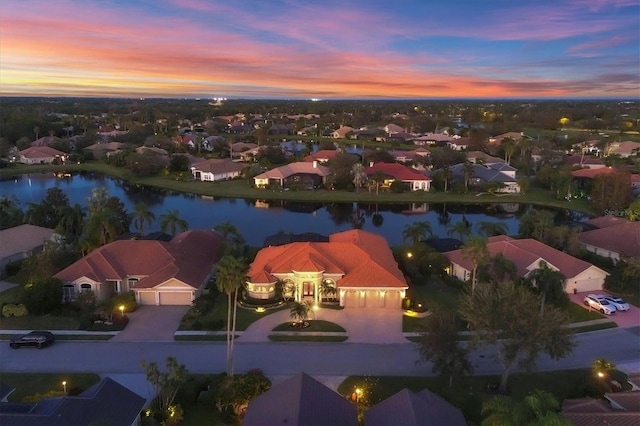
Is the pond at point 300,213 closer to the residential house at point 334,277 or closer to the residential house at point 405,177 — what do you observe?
the residential house at point 405,177

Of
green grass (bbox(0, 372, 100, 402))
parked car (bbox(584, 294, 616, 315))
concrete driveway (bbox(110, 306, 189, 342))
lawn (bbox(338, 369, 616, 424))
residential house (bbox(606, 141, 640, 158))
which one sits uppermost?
residential house (bbox(606, 141, 640, 158))

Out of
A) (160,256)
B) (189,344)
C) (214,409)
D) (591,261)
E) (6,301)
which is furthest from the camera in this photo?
(591,261)

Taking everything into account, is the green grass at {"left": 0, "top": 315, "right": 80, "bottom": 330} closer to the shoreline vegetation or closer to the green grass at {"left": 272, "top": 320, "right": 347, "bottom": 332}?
the green grass at {"left": 272, "top": 320, "right": 347, "bottom": 332}

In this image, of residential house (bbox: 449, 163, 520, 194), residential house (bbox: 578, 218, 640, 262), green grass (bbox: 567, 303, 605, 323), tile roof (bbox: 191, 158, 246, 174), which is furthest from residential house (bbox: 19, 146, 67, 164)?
green grass (bbox: 567, 303, 605, 323)

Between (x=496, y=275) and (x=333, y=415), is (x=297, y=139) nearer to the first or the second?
(x=496, y=275)

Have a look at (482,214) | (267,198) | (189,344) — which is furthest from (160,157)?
(189,344)

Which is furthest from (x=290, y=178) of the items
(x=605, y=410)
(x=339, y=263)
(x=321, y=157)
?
(x=605, y=410)

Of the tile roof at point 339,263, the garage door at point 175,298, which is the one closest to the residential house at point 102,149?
the garage door at point 175,298
